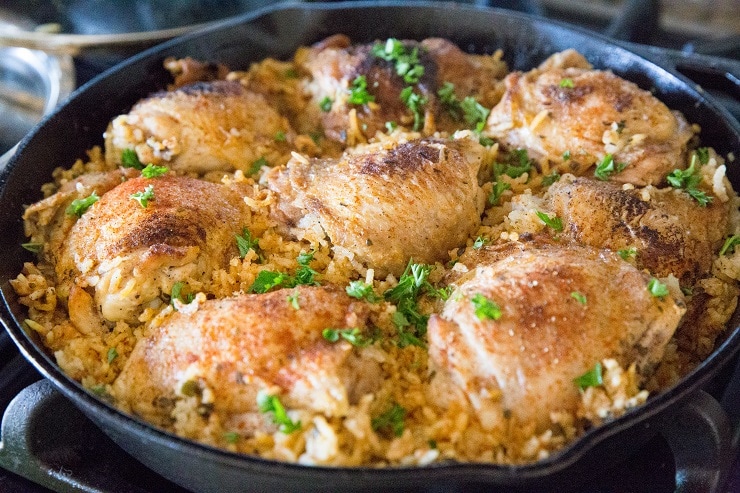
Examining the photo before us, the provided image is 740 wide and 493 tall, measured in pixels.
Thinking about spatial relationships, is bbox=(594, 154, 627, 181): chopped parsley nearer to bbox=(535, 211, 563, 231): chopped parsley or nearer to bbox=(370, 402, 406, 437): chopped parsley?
bbox=(535, 211, 563, 231): chopped parsley

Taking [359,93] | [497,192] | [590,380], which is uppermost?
[359,93]

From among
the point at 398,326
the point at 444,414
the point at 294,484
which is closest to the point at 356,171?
the point at 398,326

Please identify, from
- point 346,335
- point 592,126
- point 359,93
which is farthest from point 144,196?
point 592,126

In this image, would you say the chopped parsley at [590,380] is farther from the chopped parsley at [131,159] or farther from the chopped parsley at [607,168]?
the chopped parsley at [131,159]

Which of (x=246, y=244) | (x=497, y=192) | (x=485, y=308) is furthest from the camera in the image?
(x=497, y=192)

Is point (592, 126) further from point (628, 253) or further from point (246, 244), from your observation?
point (246, 244)

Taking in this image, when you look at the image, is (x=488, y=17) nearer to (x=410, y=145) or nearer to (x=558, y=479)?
(x=410, y=145)

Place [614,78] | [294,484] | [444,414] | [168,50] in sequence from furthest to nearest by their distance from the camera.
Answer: [168,50] → [614,78] → [444,414] → [294,484]

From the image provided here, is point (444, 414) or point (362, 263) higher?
point (362, 263)
